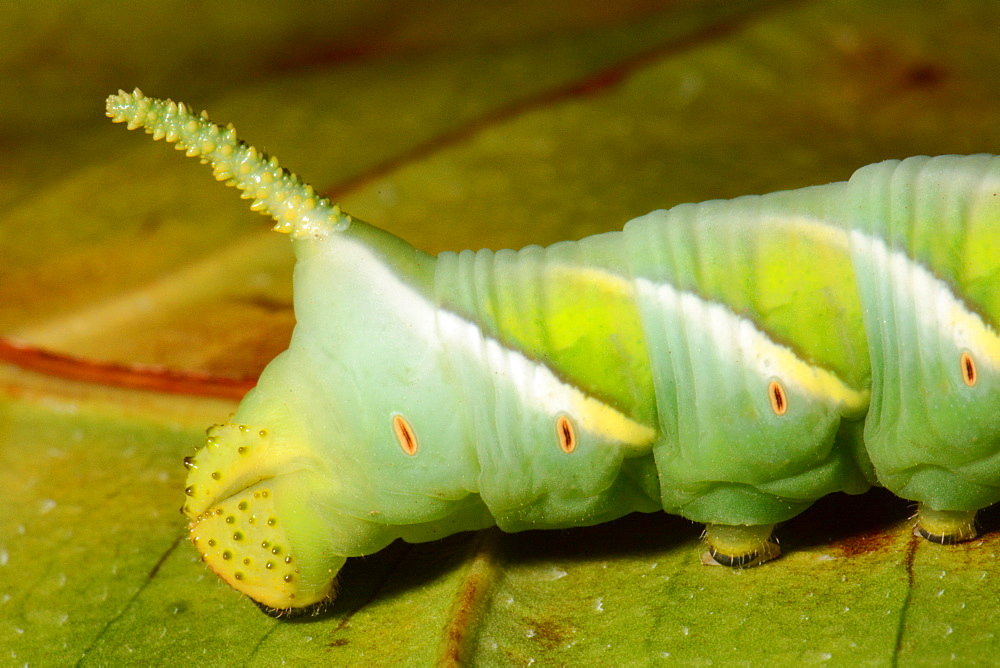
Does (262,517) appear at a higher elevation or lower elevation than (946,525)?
higher

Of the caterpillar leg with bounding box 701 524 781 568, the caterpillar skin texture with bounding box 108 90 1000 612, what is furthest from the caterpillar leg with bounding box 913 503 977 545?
the caterpillar leg with bounding box 701 524 781 568

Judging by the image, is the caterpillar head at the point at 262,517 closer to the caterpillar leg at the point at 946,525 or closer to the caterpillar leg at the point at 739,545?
the caterpillar leg at the point at 739,545

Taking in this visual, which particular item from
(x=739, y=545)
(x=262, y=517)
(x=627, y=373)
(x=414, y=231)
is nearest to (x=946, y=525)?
(x=739, y=545)

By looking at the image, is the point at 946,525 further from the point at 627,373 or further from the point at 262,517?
the point at 262,517

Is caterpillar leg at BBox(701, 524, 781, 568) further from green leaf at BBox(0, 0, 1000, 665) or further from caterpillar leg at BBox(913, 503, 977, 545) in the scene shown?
A: caterpillar leg at BBox(913, 503, 977, 545)

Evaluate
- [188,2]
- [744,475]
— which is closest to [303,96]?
[188,2]

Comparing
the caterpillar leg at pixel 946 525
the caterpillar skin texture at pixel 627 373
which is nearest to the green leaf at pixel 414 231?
the caterpillar leg at pixel 946 525

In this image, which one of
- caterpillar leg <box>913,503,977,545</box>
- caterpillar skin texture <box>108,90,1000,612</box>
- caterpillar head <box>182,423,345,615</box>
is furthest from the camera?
caterpillar head <box>182,423,345,615</box>
